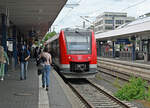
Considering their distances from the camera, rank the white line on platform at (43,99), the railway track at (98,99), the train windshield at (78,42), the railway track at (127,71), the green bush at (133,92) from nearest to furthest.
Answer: the white line on platform at (43,99) < the railway track at (98,99) < the green bush at (133,92) < the train windshield at (78,42) < the railway track at (127,71)

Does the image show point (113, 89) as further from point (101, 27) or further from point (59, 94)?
point (101, 27)

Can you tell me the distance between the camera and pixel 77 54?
13914mm

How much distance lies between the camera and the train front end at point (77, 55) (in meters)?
13.7

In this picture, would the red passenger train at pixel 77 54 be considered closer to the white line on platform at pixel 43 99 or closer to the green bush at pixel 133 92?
the green bush at pixel 133 92

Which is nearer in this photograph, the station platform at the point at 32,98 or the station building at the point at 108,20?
the station platform at the point at 32,98

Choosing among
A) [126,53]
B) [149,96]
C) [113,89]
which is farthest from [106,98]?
[126,53]

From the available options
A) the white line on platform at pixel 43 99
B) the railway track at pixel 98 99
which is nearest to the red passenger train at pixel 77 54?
the railway track at pixel 98 99

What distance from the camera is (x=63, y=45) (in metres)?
14.1

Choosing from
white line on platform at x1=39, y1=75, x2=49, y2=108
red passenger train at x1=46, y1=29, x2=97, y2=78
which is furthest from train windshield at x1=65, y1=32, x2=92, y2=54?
white line on platform at x1=39, y1=75, x2=49, y2=108

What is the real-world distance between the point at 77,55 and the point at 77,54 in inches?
3.5

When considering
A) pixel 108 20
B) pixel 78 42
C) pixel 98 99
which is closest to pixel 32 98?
pixel 98 99

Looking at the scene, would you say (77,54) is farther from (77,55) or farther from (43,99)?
(43,99)

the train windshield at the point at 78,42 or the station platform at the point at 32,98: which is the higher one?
the train windshield at the point at 78,42

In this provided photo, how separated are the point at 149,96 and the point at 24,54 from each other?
18.8ft
